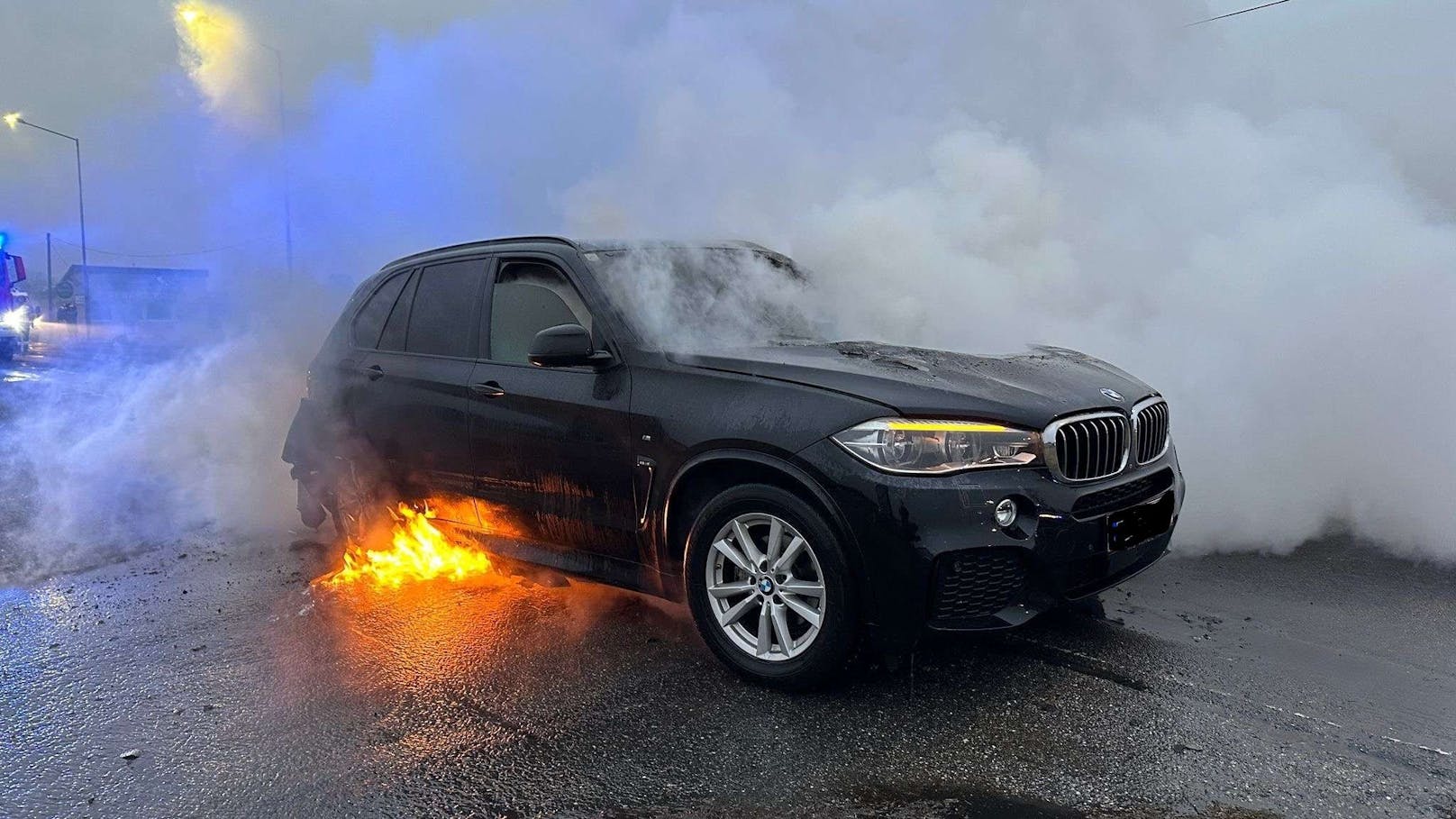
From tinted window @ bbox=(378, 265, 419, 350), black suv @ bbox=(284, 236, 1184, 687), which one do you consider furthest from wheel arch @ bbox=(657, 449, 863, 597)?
tinted window @ bbox=(378, 265, 419, 350)

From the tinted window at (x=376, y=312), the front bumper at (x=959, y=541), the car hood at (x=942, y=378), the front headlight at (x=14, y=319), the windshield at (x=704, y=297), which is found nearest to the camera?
the front bumper at (x=959, y=541)

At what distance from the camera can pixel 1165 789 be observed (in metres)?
2.73

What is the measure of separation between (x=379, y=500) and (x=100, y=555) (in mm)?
2022

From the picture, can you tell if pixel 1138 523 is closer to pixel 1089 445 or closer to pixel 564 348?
pixel 1089 445

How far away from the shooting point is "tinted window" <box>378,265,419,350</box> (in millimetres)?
4914

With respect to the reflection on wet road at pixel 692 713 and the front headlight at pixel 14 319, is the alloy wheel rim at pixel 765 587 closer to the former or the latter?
the reflection on wet road at pixel 692 713

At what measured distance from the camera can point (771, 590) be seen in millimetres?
3391

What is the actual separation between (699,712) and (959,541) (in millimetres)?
1067

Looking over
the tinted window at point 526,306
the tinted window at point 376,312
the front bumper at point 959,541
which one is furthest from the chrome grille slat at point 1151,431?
the tinted window at point 376,312

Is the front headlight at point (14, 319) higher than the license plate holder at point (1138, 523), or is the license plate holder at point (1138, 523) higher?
the front headlight at point (14, 319)

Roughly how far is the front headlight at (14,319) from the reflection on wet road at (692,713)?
18.2 metres

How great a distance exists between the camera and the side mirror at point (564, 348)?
3.75m

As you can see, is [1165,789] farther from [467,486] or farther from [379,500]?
[379,500]

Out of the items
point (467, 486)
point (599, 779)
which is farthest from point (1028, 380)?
point (467, 486)
